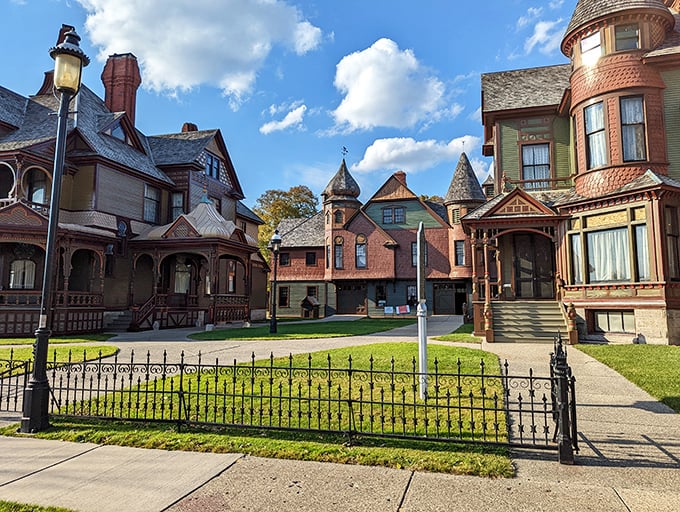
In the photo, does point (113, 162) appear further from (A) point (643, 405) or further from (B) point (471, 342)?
(A) point (643, 405)

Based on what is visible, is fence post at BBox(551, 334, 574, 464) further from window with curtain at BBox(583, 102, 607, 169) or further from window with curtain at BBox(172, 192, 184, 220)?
window with curtain at BBox(172, 192, 184, 220)

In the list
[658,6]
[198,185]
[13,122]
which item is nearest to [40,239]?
[13,122]

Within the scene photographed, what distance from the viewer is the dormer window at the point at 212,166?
98.4ft

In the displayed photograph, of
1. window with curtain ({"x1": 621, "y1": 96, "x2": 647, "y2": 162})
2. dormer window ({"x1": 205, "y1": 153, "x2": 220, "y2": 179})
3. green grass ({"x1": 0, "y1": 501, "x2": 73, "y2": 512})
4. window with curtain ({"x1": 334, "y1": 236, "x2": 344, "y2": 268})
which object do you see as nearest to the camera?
green grass ({"x1": 0, "y1": 501, "x2": 73, "y2": 512})

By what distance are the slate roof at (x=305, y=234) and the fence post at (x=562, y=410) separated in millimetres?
36571

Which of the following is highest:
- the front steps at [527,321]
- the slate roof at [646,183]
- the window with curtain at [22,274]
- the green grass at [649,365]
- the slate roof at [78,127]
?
the slate roof at [78,127]

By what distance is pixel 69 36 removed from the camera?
21.0 ft

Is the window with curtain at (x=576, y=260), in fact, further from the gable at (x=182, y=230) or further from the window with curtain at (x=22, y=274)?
the window with curtain at (x=22, y=274)

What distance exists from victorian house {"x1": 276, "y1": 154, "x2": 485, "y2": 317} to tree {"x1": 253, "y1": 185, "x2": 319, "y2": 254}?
16.7 m

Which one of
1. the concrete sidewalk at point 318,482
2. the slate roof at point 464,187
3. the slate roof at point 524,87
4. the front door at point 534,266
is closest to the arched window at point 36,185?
the concrete sidewalk at point 318,482

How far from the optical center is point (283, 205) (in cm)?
5828

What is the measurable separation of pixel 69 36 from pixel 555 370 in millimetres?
7770

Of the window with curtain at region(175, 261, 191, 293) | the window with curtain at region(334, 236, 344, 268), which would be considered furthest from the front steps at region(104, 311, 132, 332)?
the window with curtain at region(334, 236, 344, 268)

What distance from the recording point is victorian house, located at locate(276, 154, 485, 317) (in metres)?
37.8
